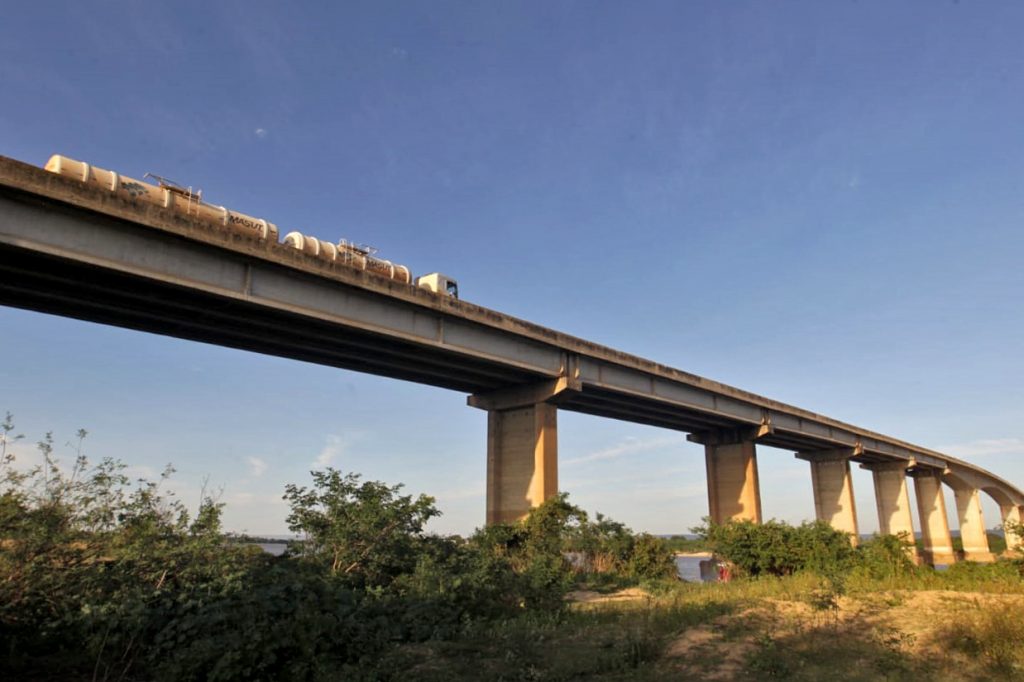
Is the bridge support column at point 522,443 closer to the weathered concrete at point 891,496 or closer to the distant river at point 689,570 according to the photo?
the distant river at point 689,570

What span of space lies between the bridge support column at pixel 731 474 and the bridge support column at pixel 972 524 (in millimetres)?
61217

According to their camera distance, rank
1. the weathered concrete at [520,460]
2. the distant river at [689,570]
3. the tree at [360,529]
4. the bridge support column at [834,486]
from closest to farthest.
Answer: the tree at [360,529] < the distant river at [689,570] < the weathered concrete at [520,460] < the bridge support column at [834,486]

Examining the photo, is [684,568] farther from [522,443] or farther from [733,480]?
[522,443]

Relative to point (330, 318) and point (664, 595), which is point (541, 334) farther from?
point (664, 595)

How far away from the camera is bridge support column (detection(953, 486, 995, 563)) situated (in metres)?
93.9

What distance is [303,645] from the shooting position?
974cm

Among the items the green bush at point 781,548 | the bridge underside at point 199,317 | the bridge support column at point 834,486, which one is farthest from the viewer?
the bridge support column at point 834,486

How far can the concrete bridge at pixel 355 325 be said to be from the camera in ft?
61.6

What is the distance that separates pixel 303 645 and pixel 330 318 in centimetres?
1628

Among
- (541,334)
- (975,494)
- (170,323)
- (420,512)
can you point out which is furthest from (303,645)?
(975,494)

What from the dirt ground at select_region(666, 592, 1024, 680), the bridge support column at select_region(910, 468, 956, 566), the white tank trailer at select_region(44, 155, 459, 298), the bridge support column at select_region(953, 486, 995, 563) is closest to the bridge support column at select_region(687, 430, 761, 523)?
the white tank trailer at select_region(44, 155, 459, 298)

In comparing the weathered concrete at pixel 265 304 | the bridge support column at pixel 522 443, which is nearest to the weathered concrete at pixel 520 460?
the bridge support column at pixel 522 443

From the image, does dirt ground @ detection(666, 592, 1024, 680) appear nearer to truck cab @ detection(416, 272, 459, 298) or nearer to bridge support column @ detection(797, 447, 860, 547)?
truck cab @ detection(416, 272, 459, 298)

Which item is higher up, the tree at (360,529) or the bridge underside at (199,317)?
the bridge underside at (199,317)
